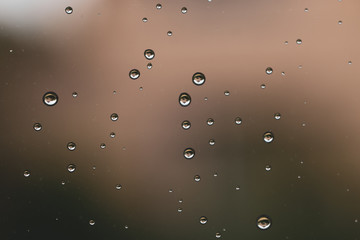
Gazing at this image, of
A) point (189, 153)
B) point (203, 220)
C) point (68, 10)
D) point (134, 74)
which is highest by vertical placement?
point (68, 10)

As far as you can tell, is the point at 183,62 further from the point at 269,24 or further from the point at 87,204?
the point at 87,204

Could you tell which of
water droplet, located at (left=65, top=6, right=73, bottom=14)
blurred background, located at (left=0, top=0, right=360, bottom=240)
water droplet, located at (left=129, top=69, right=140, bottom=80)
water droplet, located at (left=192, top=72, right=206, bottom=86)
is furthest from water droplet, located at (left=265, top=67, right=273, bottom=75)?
water droplet, located at (left=65, top=6, right=73, bottom=14)

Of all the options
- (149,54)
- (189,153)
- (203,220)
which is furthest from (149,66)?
(203,220)

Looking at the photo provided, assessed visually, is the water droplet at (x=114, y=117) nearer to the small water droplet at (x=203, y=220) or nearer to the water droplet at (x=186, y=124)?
the water droplet at (x=186, y=124)

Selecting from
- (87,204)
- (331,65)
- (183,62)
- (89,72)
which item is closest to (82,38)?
(89,72)

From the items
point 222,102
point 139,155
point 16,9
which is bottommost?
point 139,155

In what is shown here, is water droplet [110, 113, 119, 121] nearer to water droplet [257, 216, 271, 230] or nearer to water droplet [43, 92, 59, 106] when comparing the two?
water droplet [43, 92, 59, 106]

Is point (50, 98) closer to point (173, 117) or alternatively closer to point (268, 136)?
point (173, 117)
